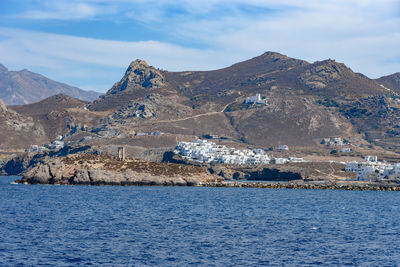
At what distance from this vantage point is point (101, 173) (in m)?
132

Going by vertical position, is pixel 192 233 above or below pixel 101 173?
below

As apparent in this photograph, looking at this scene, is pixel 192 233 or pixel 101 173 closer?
pixel 192 233

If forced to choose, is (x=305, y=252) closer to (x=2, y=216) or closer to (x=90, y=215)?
(x=90, y=215)

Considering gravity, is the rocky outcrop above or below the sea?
above

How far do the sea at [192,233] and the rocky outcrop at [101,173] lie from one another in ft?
121

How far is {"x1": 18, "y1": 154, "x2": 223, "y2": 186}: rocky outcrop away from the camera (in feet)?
433

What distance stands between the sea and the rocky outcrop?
36.9 metres

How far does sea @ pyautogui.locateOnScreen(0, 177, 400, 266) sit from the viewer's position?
45.5 metres

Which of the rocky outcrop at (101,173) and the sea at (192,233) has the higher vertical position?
the rocky outcrop at (101,173)

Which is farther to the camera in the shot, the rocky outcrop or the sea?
the rocky outcrop

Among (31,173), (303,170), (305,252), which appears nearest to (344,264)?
(305,252)

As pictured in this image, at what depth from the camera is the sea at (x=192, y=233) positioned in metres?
45.5

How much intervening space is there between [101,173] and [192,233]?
7699cm

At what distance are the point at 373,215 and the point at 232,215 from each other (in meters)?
20.5
